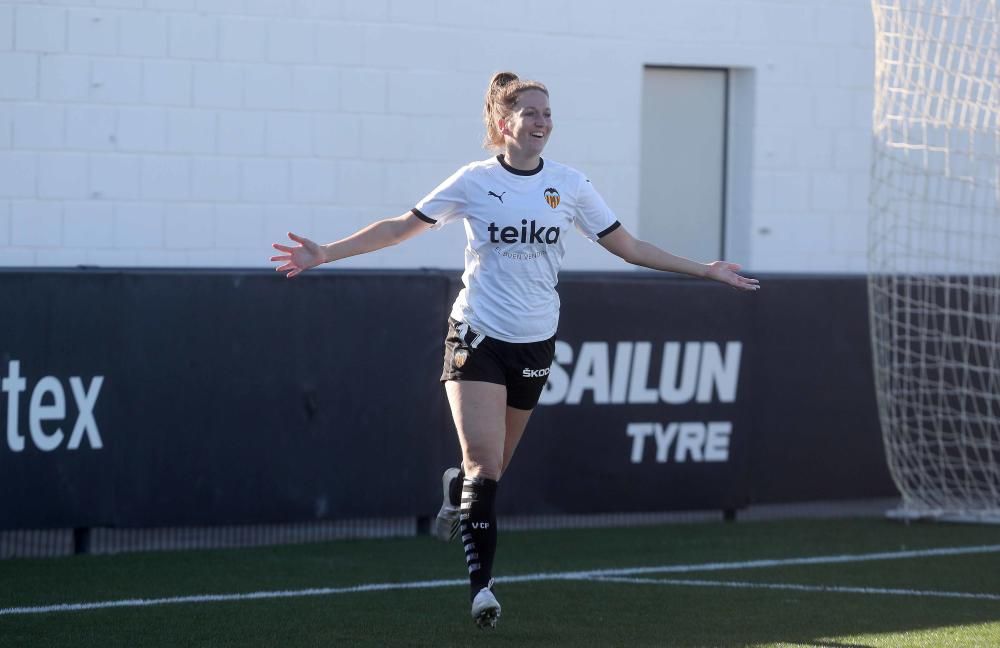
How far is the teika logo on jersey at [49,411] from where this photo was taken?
8.04 meters

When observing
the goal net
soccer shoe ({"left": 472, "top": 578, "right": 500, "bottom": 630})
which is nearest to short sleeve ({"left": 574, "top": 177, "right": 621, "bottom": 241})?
soccer shoe ({"left": 472, "top": 578, "right": 500, "bottom": 630})

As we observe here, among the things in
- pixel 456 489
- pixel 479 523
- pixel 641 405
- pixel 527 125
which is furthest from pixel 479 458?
pixel 641 405

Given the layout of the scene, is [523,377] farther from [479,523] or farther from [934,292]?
[934,292]

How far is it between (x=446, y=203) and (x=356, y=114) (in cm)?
449

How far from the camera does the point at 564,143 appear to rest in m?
11.2

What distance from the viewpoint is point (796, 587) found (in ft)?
24.6

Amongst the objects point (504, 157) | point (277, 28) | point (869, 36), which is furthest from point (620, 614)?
point (869, 36)

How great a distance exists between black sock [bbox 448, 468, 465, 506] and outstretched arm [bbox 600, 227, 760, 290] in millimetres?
1091

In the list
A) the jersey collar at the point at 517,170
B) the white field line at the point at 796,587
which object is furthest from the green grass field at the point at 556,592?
the jersey collar at the point at 517,170

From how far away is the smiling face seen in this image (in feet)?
19.8

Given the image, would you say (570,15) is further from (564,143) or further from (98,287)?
(98,287)

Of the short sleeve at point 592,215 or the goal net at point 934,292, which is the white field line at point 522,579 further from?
the short sleeve at point 592,215

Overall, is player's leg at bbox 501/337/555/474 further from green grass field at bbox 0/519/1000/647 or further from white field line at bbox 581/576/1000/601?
white field line at bbox 581/576/1000/601

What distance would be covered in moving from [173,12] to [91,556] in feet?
11.4
